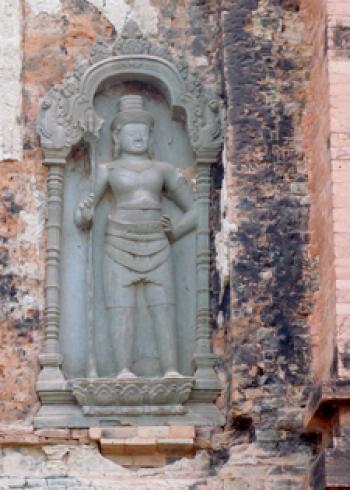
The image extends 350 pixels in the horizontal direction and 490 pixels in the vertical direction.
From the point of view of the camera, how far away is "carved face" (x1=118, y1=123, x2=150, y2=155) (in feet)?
34.7

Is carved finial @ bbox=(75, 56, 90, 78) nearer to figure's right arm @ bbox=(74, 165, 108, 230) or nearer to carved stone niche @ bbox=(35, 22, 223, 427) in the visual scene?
carved stone niche @ bbox=(35, 22, 223, 427)

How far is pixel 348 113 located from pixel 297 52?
38.6 inches

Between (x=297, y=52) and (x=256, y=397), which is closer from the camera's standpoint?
(x=256, y=397)

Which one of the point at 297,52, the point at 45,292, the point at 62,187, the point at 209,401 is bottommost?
the point at 209,401

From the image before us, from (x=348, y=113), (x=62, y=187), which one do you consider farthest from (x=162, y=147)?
(x=348, y=113)

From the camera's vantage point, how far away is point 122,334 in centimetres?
1023

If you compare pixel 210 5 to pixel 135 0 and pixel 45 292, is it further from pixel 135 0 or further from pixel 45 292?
pixel 45 292

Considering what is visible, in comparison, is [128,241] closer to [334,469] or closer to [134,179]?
[134,179]

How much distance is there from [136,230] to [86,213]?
0.32 metres

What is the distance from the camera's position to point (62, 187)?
10586 mm

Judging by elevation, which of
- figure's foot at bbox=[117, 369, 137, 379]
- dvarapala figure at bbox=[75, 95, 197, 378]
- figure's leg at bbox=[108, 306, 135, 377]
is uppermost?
dvarapala figure at bbox=[75, 95, 197, 378]

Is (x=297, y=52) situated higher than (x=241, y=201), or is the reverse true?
(x=297, y=52)

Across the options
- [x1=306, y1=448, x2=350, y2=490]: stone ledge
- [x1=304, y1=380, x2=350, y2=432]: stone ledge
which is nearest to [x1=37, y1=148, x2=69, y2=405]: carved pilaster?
[x1=304, y1=380, x2=350, y2=432]: stone ledge

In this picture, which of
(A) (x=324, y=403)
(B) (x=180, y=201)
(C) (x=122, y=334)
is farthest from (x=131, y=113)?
(A) (x=324, y=403)
